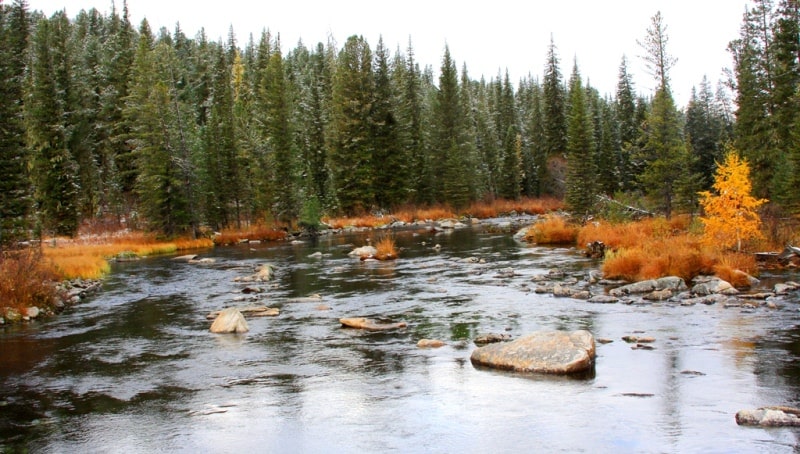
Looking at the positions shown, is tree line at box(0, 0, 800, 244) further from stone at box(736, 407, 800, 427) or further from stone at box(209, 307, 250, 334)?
stone at box(736, 407, 800, 427)

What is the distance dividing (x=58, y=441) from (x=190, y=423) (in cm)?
176

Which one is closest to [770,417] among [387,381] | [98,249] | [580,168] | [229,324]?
[387,381]

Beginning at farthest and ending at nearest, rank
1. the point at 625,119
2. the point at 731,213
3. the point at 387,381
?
1. the point at 625,119
2. the point at 731,213
3. the point at 387,381

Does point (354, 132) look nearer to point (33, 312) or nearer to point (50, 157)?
point (50, 157)

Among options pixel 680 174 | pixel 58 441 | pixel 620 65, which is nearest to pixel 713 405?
pixel 58 441

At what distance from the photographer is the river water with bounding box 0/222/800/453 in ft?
27.8

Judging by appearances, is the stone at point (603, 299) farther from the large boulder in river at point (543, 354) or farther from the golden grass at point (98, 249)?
the golden grass at point (98, 249)

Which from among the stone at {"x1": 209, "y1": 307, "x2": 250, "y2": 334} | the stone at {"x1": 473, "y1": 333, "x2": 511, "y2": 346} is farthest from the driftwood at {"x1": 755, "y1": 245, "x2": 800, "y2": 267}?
the stone at {"x1": 209, "y1": 307, "x2": 250, "y2": 334}

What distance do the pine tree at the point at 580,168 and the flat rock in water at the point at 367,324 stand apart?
89.0 ft

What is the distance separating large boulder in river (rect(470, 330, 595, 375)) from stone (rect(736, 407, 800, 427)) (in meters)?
3.09

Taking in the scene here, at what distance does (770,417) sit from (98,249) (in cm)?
3822

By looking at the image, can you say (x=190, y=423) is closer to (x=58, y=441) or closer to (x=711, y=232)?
(x=58, y=441)

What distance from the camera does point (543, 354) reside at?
11.5 m

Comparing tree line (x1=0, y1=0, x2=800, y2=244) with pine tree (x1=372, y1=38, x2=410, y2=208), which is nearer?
tree line (x1=0, y1=0, x2=800, y2=244)
